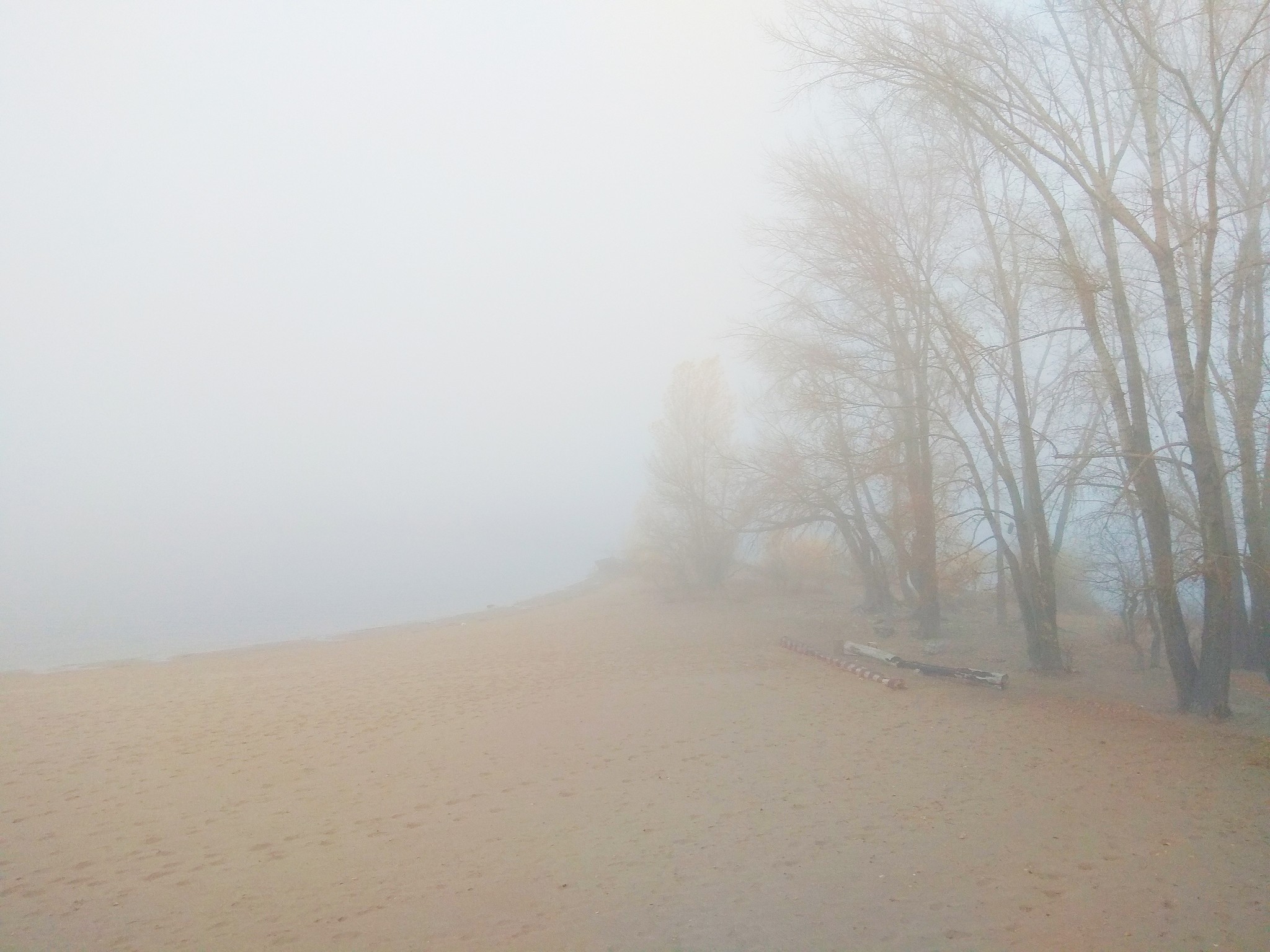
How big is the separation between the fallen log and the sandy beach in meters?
0.29

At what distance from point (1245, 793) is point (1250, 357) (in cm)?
701

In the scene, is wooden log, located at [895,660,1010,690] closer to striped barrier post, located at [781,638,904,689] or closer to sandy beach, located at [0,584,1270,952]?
sandy beach, located at [0,584,1270,952]

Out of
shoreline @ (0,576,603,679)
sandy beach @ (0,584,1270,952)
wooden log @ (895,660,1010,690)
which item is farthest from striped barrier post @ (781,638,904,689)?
shoreline @ (0,576,603,679)

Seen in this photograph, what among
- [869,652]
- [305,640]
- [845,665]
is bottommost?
[305,640]

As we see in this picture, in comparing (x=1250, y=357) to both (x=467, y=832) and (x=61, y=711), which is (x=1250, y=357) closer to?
(x=467, y=832)

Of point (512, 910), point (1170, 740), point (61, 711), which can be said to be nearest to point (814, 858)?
point (512, 910)

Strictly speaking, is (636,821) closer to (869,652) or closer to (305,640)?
(869,652)

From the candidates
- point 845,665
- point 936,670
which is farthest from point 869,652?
point 936,670

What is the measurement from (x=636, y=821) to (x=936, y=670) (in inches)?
344

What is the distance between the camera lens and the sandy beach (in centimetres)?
516

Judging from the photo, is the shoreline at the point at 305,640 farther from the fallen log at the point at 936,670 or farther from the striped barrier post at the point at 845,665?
the fallen log at the point at 936,670

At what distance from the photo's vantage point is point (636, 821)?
7.20 metres

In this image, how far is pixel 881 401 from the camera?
18344 millimetres

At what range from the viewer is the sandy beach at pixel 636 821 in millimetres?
5156
